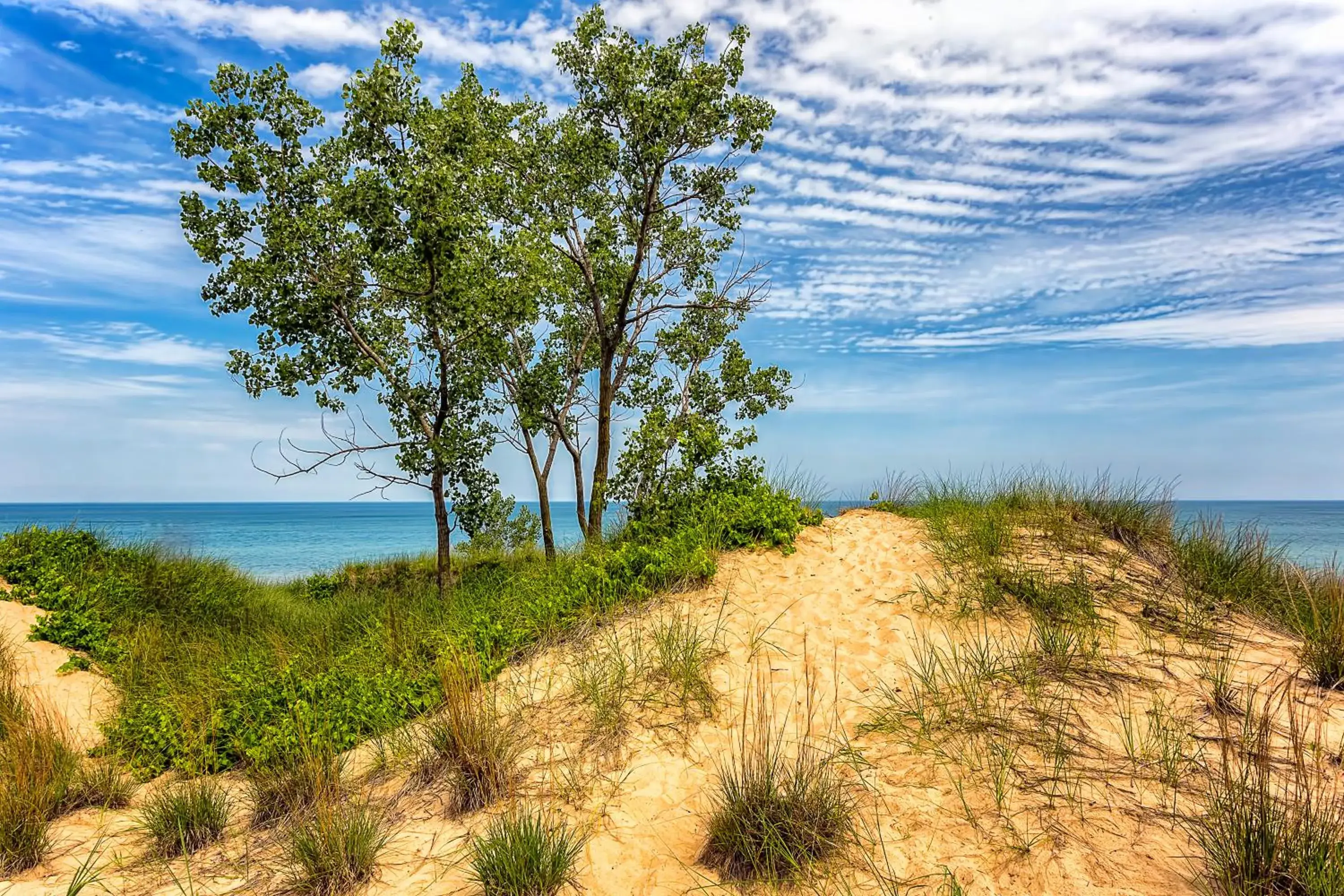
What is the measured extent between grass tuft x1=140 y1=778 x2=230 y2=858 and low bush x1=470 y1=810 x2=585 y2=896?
2864mm

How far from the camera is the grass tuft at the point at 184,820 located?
18.1 ft

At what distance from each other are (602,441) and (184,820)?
32.5 feet

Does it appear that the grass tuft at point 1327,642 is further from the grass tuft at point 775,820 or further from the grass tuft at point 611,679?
the grass tuft at point 611,679

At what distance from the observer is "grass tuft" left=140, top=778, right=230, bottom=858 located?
5512 millimetres

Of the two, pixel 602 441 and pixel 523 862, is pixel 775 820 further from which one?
pixel 602 441

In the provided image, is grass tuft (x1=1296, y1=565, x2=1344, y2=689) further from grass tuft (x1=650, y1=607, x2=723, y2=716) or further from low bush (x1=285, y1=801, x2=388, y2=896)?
low bush (x1=285, y1=801, x2=388, y2=896)

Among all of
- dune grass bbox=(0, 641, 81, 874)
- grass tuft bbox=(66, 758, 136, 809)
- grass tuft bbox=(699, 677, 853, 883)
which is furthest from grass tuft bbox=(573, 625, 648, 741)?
dune grass bbox=(0, 641, 81, 874)

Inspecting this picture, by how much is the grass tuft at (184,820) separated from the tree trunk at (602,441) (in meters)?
8.31

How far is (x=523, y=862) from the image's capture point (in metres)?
4.24

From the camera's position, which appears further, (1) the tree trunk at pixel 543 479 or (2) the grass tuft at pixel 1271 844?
(1) the tree trunk at pixel 543 479

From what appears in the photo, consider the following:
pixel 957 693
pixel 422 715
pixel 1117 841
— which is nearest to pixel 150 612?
pixel 422 715

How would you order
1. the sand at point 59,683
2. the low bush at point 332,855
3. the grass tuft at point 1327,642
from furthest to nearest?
the sand at point 59,683, the grass tuft at point 1327,642, the low bush at point 332,855

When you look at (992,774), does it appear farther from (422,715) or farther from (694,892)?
(422,715)

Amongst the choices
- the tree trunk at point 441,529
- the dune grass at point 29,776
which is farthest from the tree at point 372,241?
the dune grass at point 29,776
